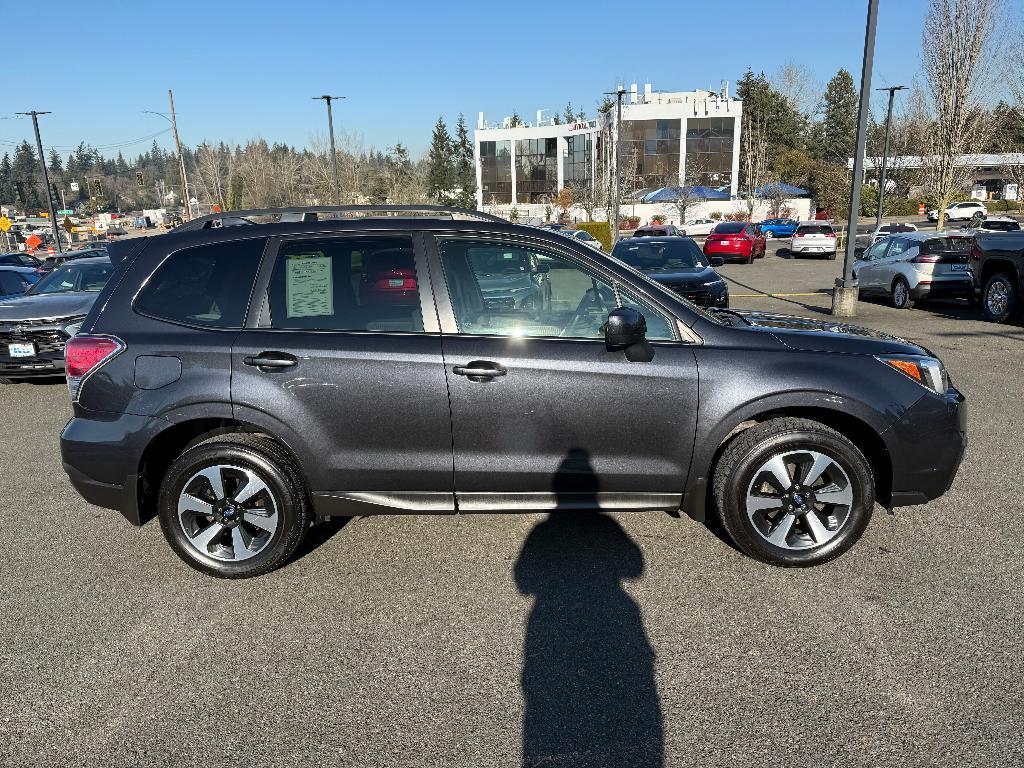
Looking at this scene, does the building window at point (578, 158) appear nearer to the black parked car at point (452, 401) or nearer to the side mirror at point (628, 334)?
the black parked car at point (452, 401)

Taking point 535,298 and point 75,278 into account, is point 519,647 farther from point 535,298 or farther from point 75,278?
point 75,278

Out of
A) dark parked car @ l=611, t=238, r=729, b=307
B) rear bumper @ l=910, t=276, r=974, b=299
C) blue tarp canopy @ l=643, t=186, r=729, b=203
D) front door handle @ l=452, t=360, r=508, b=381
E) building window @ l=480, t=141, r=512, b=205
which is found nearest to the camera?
front door handle @ l=452, t=360, r=508, b=381

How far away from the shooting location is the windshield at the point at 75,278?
1083 cm

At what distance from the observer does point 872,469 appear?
4.18m

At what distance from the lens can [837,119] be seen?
85.4m

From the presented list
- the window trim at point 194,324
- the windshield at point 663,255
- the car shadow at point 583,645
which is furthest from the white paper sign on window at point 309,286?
the windshield at point 663,255

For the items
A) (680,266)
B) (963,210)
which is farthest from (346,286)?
(963,210)

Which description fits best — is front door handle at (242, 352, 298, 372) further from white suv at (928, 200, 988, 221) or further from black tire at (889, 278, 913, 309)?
white suv at (928, 200, 988, 221)

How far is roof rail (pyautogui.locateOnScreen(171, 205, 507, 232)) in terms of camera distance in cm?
429

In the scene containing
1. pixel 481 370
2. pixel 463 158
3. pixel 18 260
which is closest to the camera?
pixel 481 370

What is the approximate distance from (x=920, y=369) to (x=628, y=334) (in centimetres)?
167

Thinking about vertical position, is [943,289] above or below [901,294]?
above

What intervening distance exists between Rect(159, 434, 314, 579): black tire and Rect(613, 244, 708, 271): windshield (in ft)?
31.3

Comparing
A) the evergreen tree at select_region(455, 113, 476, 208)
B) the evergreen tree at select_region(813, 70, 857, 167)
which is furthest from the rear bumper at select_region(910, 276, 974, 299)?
the evergreen tree at select_region(455, 113, 476, 208)
